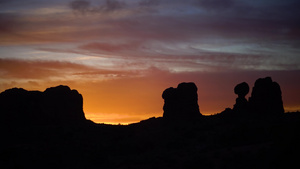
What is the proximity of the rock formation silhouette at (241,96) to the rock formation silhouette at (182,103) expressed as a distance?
899 centimetres

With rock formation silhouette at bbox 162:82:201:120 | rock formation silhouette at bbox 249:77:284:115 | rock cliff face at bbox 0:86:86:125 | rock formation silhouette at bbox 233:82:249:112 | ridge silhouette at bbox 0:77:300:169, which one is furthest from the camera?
rock formation silhouette at bbox 162:82:201:120

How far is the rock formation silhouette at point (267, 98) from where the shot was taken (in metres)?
77.3

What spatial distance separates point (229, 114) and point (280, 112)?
10327mm

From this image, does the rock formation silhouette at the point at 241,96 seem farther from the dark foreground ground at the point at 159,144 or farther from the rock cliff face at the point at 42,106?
the rock cliff face at the point at 42,106

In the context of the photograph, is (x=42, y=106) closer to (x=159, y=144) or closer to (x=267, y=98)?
(x=159, y=144)

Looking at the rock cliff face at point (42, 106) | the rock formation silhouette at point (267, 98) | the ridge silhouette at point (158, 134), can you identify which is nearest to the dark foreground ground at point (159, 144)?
the ridge silhouette at point (158, 134)

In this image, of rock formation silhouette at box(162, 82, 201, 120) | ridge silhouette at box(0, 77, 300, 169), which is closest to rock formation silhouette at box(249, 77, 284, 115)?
ridge silhouette at box(0, 77, 300, 169)

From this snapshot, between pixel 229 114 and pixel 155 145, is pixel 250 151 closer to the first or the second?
pixel 155 145

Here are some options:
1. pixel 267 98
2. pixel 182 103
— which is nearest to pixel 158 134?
pixel 182 103

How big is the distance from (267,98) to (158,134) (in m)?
23.9

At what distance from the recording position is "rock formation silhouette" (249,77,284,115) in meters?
77.3

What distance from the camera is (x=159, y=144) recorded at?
66125mm

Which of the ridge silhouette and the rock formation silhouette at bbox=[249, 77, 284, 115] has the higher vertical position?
the rock formation silhouette at bbox=[249, 77, 284, 115]

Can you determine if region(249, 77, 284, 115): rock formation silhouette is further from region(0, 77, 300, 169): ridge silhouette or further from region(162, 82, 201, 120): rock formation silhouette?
region(162, 82, 201, 120): rock formation silhouette
